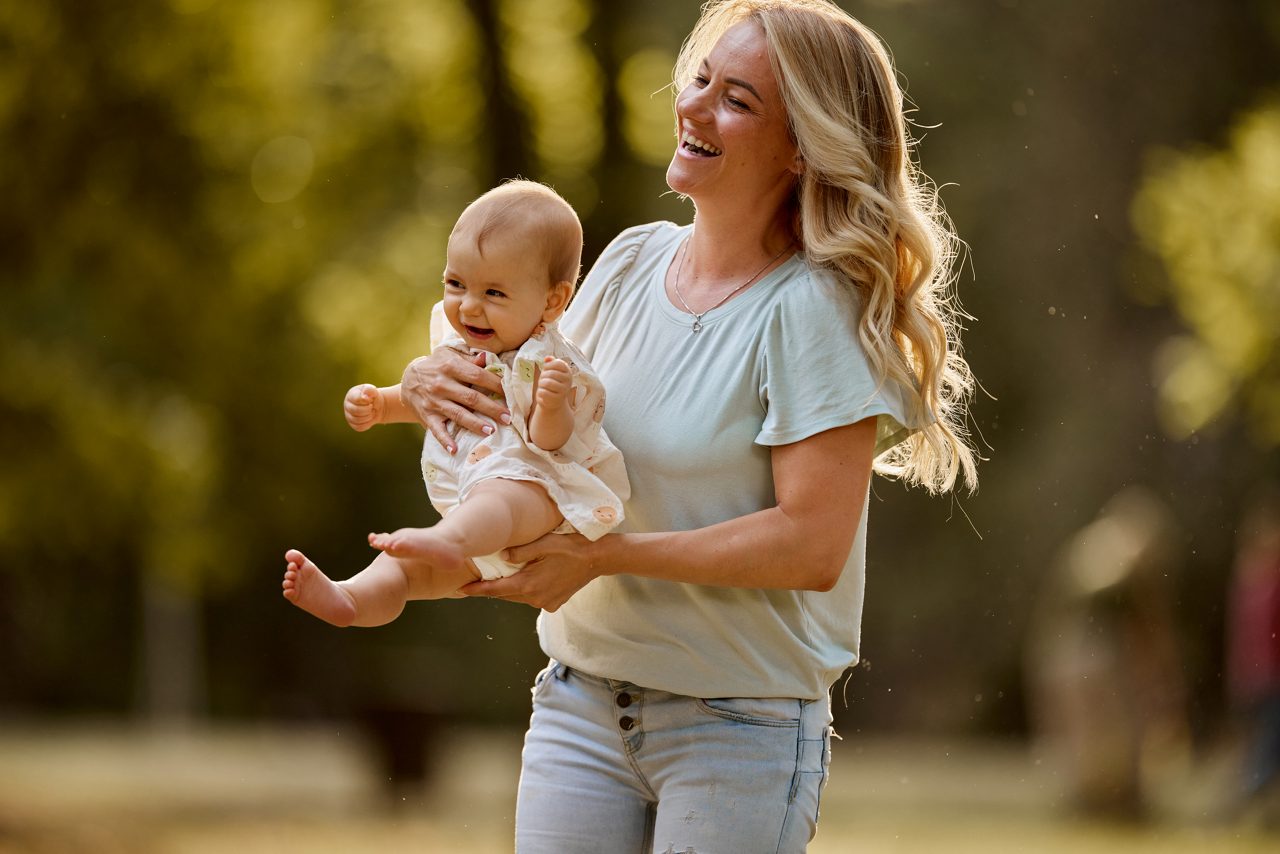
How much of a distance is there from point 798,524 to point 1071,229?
36.4 feet

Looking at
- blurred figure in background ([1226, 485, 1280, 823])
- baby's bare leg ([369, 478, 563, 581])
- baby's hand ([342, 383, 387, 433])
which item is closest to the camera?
baby's bare leg ([369, 478, 563, 581])

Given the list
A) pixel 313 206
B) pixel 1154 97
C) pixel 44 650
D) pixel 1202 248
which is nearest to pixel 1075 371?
pixel 1154 97

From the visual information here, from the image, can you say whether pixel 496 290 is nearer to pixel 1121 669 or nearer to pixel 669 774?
pixel 669 774

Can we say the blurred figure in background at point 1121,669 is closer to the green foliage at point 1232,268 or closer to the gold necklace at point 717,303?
the green foliage at point 1232,268

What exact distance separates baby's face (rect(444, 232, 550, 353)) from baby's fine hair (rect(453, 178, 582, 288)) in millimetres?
12

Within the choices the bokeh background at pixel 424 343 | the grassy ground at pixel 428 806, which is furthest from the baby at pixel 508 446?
the grassy ground at pixel 428 806

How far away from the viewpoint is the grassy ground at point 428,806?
9.49 meters

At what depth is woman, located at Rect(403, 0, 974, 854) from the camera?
2.42m

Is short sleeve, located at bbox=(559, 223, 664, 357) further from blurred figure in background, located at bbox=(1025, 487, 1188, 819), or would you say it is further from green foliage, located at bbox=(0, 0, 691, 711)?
blurred figure in background, located at bbox=(1025, 487, 1188, 819)

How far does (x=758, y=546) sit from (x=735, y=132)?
24.5 inches

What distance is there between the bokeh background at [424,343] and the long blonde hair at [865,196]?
1.56 meters

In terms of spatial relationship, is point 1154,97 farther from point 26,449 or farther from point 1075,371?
point 26,449

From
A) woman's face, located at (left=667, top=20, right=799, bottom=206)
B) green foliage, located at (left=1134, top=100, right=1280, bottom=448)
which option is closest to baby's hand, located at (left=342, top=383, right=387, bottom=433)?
woman's face, located at (left=667, top=20, right=799, bottom=206)

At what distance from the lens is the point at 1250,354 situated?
7.72 metres
